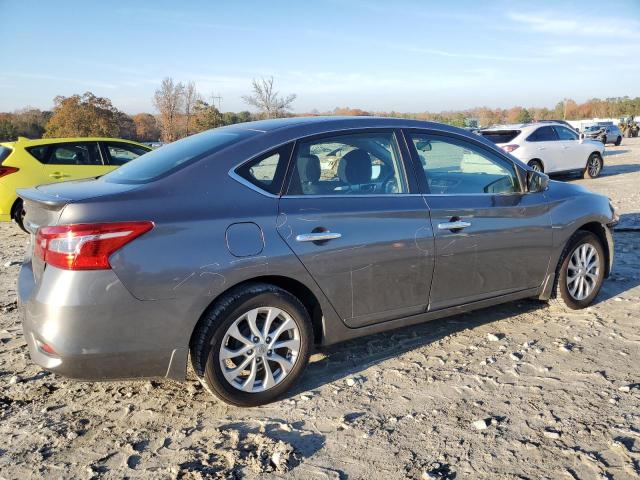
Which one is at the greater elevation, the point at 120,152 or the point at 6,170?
the point at 120,152

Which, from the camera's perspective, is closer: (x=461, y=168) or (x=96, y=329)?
(x=96, y=329)

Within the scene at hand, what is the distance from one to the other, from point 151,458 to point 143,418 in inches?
17.2

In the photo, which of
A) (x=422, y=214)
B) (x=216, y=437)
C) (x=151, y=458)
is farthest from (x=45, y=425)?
(x=422, y=214)

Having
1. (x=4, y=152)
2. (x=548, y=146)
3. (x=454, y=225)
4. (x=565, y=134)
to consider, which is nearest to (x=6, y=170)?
(x=4, y=152)

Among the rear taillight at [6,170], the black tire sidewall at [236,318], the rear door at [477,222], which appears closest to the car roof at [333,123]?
the rear door at [477,222]

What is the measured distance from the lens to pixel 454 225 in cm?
382

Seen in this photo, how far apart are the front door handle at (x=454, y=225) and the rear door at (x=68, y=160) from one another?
23.9 ft

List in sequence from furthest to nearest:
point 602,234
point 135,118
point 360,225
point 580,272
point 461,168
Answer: point 135,118, point 602,234, point 580,272, point 461,168, point 360,225

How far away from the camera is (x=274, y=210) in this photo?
3.17 meters

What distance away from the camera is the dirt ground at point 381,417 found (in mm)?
2684

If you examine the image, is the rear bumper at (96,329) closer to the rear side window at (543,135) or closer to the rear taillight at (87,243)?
the rear taillight at (87,243)

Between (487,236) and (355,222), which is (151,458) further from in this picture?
(487,236)

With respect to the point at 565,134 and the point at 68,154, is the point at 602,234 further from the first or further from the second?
the point at 565,134

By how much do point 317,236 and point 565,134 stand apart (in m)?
13.7
